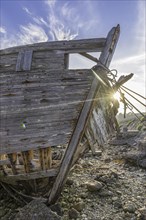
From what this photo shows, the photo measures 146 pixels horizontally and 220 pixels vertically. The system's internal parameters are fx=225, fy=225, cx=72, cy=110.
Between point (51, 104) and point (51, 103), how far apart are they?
0.02 meters

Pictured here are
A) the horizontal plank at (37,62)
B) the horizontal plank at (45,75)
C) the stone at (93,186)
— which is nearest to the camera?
the horizontal plank at (45,75)

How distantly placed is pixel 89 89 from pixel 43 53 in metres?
1.48

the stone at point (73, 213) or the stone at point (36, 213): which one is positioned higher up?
the stone at point (36, 213)

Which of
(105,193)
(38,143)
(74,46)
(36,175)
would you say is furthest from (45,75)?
(105,193)

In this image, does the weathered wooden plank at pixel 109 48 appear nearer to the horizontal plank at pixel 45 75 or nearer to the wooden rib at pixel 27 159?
the horizontal plank at pixel 45 75

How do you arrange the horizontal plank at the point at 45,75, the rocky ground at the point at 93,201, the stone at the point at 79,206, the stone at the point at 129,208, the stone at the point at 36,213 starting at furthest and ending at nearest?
the stone at the point at 129,208 < the stone at the point at 79,206 < the horizontal plank at the point at 45,75 < the rocky ground at the point at 93,201 < the stone at the point at 36,213

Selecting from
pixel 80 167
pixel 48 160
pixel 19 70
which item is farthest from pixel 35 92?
pixel 80 167

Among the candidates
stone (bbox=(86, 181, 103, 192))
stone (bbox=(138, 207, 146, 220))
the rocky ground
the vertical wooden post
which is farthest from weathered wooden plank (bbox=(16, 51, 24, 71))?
stone (bbox=(138, 207, 146, 220))

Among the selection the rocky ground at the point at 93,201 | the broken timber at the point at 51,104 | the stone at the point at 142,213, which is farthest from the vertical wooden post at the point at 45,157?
the stone at the point at 142,213

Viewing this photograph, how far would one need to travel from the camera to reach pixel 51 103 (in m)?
5.19

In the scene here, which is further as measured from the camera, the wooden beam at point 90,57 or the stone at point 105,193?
the stone at point 105,193

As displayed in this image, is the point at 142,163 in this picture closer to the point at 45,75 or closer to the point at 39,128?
the point at 39,128

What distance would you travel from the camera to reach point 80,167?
36.3 ft

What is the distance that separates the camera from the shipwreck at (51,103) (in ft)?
16.8
